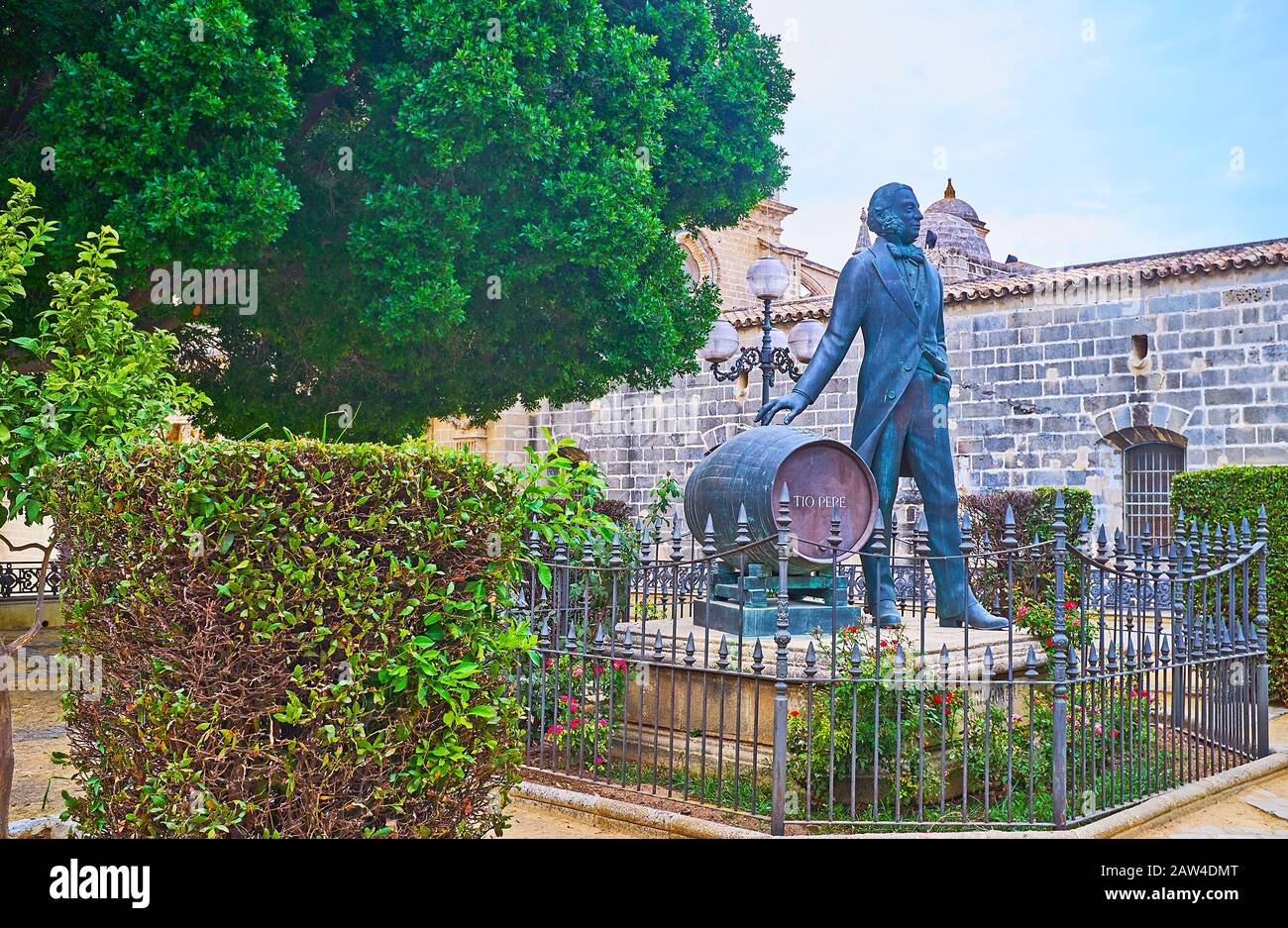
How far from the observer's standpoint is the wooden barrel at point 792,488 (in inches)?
240

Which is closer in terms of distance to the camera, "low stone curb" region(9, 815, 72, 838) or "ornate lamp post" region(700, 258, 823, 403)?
"low stone curb" region(9, 815, 72, 838)

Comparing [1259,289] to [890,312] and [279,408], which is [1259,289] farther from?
→ [279,408]

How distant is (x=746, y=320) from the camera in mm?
18688

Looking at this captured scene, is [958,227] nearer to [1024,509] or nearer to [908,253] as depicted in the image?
[1024,509]

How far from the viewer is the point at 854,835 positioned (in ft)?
15.6

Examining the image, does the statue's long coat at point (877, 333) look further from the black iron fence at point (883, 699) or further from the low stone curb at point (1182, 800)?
the low stone curb at point (1182, 800)

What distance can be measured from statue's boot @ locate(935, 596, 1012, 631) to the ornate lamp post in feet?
11.9

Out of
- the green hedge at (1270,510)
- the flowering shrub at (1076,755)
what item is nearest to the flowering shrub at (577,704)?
the flowering shrub at (1076,755)

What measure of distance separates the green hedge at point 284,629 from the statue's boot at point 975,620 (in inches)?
143

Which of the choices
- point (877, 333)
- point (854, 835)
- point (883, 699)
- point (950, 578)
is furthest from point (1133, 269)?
point (854, 835)

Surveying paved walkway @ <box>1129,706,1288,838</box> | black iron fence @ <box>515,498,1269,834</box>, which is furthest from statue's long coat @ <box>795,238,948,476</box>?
paved walkway @ <box>1129,706,1288,838</box>

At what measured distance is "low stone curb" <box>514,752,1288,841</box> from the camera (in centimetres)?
468

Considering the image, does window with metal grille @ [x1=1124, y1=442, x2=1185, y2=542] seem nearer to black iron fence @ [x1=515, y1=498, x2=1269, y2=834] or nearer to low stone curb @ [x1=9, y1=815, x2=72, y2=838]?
black iron fence @ [x1=515, y1=498, x2=1269, y2=834]

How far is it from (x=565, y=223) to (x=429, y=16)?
1944 mm
